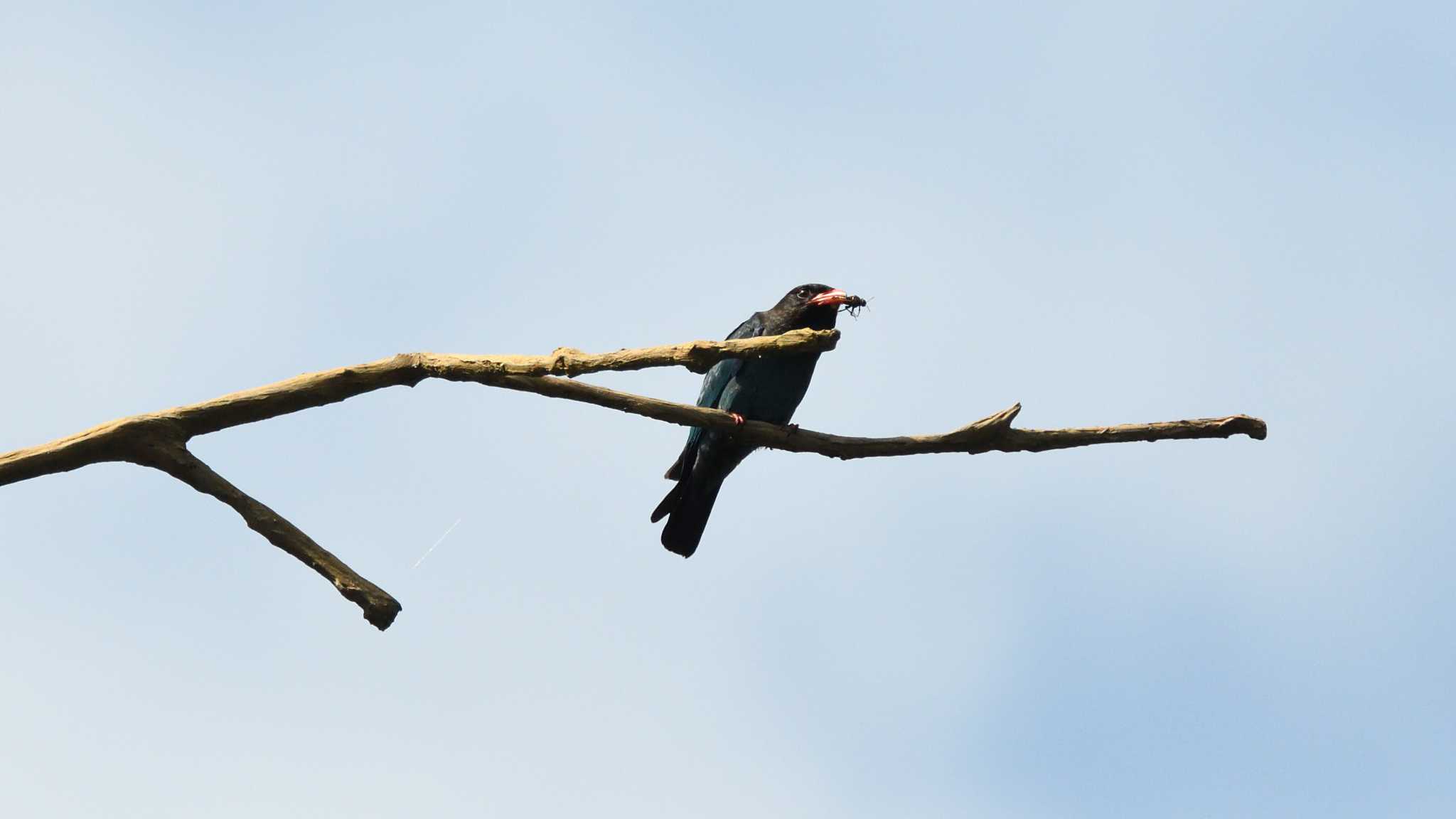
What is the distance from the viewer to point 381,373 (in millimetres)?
5438

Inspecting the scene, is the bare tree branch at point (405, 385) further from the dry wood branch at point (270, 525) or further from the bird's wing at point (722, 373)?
the bird's wing at point (722, 373)

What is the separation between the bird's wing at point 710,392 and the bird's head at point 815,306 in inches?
10.5

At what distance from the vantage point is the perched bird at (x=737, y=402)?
847 cm

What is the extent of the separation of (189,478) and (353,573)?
0.76 metres

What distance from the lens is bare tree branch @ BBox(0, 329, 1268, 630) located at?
5266 mm

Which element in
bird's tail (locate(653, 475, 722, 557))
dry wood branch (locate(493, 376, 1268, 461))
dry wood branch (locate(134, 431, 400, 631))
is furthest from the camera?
bird's tail (locate(653, 475, 722, 557))

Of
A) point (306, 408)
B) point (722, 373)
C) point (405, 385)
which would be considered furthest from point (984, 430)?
point (722, 373)

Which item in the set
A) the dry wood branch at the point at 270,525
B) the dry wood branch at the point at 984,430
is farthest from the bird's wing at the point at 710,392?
the dry wood branch at the point at 270,525

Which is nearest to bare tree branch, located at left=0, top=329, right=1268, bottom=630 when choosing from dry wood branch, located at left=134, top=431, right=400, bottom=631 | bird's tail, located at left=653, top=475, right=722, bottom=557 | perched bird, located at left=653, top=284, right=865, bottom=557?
dry wood branch, located at left=134, top=431, right=400, bottom=631

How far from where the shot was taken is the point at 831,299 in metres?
8.54

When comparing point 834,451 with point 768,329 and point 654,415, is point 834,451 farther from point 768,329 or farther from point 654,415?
point 768,329

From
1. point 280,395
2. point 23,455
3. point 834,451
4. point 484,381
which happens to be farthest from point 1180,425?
point 23,455

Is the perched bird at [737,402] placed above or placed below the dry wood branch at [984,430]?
above

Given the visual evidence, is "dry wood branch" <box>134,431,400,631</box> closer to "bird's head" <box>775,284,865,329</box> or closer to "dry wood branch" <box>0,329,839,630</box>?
"dry wood branch" <box>0,329,839,630</box>
